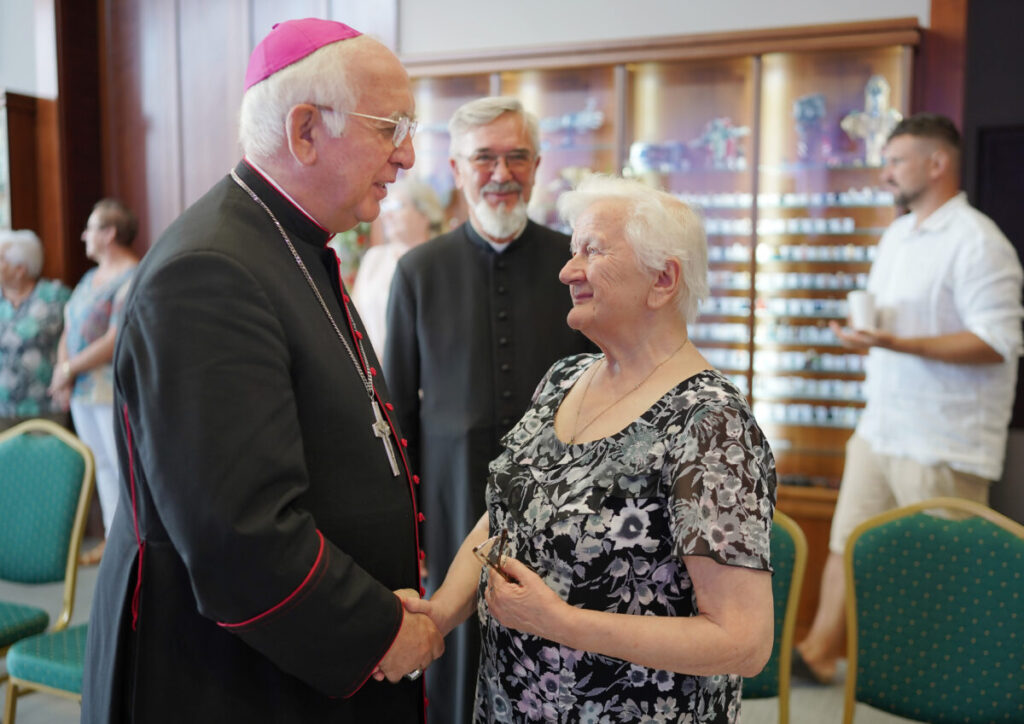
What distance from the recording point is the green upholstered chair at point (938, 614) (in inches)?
79.0

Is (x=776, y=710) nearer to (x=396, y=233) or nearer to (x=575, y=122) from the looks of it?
(x=396, y=233)

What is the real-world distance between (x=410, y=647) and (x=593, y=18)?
4301 mm

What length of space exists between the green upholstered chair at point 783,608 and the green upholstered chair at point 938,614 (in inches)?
4.9

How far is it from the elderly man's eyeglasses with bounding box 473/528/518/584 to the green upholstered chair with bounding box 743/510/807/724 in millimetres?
868

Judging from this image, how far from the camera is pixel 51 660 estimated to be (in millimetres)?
2512

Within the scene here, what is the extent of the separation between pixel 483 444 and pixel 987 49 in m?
3.47

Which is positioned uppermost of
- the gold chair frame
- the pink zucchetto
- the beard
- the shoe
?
the pink zucchetto

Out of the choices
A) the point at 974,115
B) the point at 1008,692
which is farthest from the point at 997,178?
the point at 1008,692

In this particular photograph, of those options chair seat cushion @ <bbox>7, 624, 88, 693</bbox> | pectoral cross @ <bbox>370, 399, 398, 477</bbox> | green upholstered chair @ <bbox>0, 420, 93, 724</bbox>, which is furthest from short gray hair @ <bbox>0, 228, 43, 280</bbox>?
pectoral cross @ <bbox>370, 399, 398, 477</bbox>

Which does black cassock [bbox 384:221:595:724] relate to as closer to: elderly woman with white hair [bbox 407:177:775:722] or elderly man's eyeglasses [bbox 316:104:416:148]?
elderly woman with white hair [bbox 407:177:775:722]

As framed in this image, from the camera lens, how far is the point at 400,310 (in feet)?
8.42

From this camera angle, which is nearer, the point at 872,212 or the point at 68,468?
the point at 68,468

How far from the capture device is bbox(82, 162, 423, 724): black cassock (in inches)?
47.6

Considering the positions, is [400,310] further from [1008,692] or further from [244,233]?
[1008,692]
